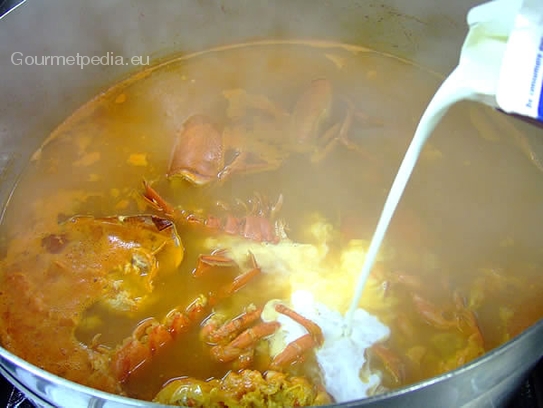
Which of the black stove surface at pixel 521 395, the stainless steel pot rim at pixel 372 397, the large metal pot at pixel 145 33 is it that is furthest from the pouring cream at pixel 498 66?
the large metal pot at pixel 145 33

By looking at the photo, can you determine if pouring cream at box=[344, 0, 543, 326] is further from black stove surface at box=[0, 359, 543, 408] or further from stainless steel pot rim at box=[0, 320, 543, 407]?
black stove surface at box=[0, 359, 543, 408]

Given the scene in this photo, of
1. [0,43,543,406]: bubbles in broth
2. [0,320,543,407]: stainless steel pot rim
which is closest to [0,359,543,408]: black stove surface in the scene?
[0,43,543,406]: bubbles in broth

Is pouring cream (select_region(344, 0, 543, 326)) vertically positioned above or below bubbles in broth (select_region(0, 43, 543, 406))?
above

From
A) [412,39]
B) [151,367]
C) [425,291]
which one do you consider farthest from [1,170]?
[412,39]

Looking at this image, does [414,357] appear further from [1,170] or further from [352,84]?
[1,170]

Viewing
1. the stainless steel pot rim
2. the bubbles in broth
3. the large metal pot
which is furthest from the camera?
the large metal pot

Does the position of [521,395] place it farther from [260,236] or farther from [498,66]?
[498,66]

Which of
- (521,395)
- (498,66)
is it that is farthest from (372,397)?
(521,395)
